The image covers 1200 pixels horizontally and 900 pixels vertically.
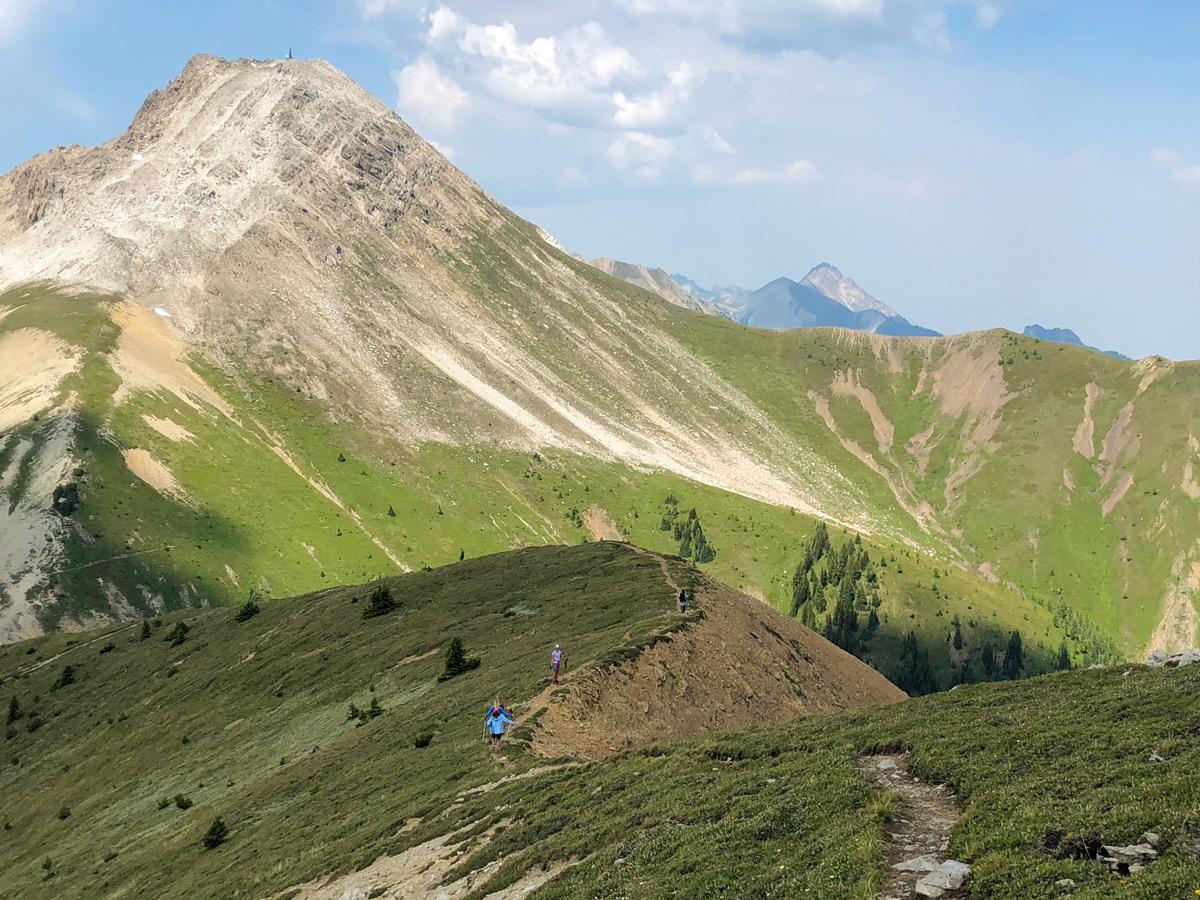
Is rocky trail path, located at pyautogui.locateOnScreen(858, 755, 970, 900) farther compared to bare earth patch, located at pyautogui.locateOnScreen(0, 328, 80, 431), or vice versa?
bare earth patch, located at pyautogui.locateOnScreen(0, 328, 80, 431)

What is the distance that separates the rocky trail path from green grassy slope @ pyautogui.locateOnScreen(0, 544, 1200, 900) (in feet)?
1.53

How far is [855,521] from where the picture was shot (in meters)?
189

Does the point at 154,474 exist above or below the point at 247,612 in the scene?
above

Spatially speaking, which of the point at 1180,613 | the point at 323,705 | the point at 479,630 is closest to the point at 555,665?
the point at 479,630

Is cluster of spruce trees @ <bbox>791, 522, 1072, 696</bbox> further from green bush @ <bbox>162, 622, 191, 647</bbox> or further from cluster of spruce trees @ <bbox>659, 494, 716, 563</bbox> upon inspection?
green bush @ <bbox>162, 622, 191, 647</bbox>

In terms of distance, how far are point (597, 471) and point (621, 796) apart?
14455 cm

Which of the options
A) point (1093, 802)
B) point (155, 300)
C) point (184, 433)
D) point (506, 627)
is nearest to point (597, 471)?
point (184, 433)

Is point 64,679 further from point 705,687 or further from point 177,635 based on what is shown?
point 705,687

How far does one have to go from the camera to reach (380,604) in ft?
210

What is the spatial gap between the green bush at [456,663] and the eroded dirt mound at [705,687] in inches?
457

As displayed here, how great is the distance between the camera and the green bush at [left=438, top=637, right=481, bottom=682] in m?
48.0

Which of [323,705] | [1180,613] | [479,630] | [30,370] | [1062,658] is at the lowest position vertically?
[1062,658]

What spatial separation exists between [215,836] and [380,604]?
1113 inches

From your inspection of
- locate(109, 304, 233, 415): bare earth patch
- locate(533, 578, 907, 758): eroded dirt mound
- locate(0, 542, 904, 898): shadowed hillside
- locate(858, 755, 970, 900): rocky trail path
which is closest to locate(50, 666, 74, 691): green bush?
locate(0, 542, 904, 898): shadowed hillside
